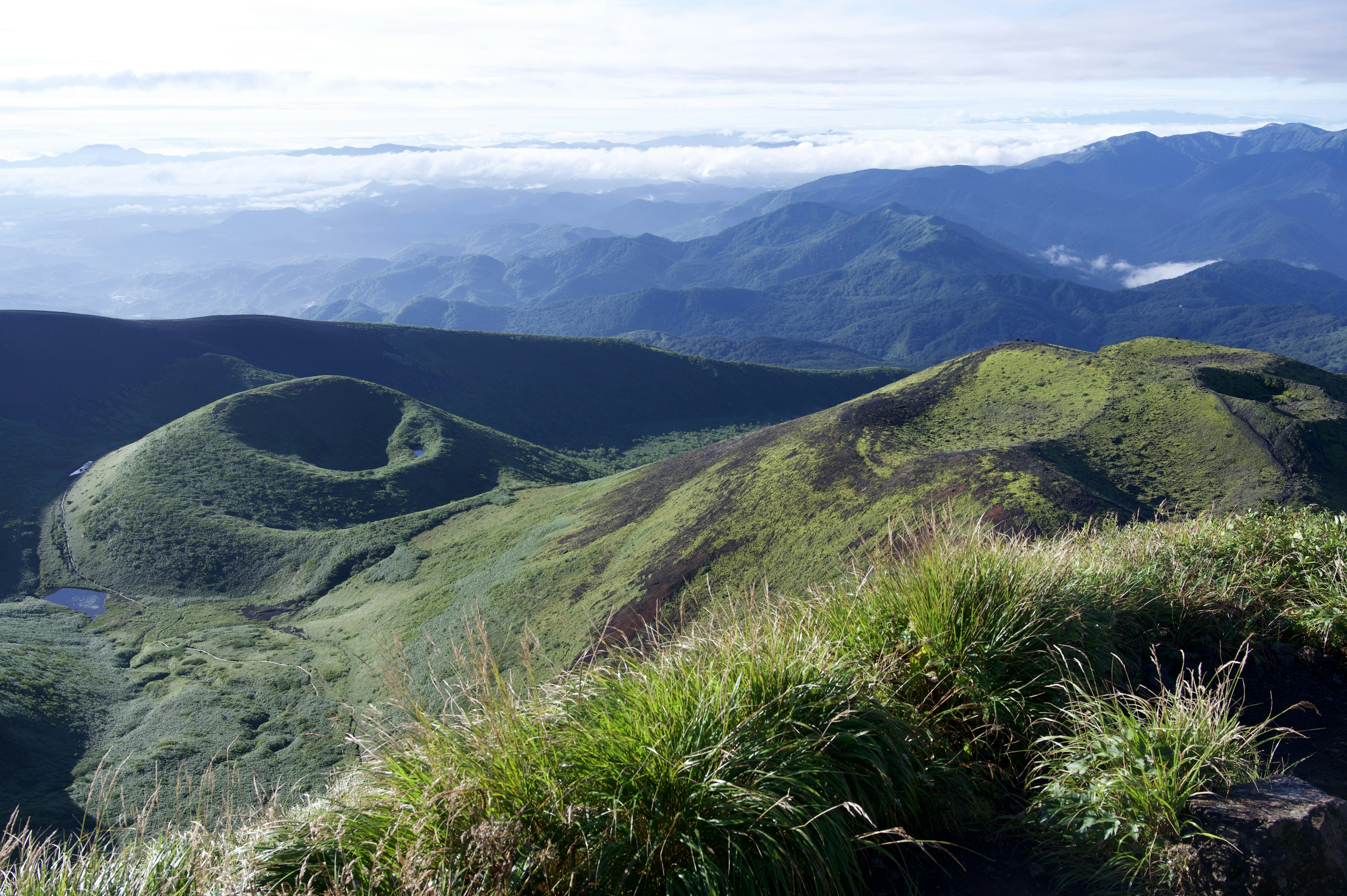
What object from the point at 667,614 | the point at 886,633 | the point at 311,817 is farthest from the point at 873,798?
the point at 667,614

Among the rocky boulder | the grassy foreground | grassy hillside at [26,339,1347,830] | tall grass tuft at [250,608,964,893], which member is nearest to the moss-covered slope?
grassy hillside at [26,339,1347,830]

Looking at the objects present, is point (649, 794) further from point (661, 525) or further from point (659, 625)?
point (661, 525)

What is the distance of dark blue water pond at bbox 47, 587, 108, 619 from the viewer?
45875 millimetres

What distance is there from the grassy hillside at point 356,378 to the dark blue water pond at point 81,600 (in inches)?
168

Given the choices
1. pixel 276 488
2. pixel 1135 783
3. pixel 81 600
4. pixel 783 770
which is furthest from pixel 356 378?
pixel 1135 783

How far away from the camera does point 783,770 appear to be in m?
4.82

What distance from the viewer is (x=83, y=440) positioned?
7219 cm

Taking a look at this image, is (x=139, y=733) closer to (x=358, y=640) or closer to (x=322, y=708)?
(x=322, y=708)

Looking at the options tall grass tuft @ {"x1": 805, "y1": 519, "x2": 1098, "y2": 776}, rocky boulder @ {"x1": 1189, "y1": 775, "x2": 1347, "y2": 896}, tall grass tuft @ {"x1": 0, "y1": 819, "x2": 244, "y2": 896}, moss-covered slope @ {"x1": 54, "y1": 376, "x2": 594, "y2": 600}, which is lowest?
moss-covered slope @ {"x1": 54, "y1": 376, "x2": 594, "y2": 600}

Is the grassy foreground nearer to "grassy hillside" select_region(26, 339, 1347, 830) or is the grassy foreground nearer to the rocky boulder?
the rocky boulder

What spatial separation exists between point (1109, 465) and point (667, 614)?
21.3m

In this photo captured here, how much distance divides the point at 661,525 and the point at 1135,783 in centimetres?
3444

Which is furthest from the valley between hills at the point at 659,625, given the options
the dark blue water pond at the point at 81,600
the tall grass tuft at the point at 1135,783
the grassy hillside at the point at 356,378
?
the grassy hillside at the point at 356,378

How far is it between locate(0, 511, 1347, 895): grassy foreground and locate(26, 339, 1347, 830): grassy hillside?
16077 mm
